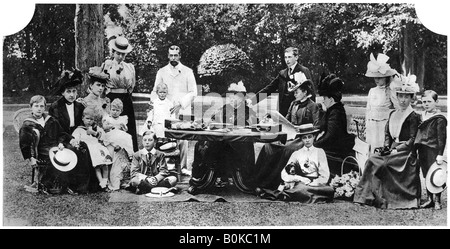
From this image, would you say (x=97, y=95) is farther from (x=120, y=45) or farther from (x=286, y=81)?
(x=286, y=81)

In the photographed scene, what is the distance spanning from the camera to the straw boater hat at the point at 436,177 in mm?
7707

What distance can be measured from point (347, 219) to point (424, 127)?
145 centimetres

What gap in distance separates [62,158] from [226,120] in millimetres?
2040

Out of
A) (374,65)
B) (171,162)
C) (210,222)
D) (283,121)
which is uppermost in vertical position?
(374,65)

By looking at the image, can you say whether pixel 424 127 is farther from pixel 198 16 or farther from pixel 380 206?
pixel 198 16

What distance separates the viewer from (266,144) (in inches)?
304

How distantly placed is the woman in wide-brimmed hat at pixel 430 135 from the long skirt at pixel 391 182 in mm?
124

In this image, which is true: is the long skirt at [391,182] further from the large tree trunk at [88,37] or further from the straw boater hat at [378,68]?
the large tree trunk at [88,37]

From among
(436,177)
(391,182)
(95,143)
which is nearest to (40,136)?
(95,143)

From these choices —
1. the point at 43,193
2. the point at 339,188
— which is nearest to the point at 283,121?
the point at 339,188

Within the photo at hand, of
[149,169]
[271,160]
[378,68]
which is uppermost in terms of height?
[378,68]

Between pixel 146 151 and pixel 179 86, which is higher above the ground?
pixel 179 86

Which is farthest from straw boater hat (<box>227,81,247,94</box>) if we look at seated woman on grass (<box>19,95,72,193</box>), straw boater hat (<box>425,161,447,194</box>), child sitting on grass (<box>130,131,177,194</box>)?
straw boater hat (<box>425,161,447,194</box>)

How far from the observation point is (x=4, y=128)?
7.70 meters
